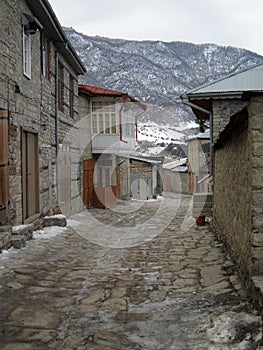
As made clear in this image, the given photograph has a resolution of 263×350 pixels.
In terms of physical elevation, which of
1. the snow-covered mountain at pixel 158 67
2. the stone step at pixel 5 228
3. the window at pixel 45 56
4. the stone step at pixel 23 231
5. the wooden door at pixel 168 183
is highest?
the snow-covered mountain at pixel 158 67

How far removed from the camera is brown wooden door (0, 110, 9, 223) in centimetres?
702

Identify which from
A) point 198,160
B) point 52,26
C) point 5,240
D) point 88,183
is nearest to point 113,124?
point 88,183

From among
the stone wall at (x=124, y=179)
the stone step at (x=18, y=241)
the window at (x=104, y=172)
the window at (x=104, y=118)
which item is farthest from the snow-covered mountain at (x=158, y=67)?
the stone step at (x=18, y=241)

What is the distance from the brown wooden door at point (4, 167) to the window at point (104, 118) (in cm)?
1002

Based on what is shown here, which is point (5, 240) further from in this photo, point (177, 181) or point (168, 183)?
point (168, 183)

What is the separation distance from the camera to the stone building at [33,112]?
7344mm

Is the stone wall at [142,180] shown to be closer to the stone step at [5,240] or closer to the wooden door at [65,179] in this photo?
the wooden door at [65,179]

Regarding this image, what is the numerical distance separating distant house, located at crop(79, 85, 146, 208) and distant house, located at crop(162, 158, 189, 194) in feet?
45.9

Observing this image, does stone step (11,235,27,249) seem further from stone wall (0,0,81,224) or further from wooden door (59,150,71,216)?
wooden door (59,150,71,216)

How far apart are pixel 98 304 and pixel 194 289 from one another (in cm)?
120

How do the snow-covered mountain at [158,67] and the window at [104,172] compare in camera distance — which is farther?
the snow-covered mountain at [158,67]

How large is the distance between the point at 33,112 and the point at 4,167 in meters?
2.34

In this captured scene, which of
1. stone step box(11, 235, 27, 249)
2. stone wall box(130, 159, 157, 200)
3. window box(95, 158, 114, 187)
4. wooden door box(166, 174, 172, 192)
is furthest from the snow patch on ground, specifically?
wooden door box(166, 174, 172, 192)

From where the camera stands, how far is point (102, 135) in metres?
17.2
